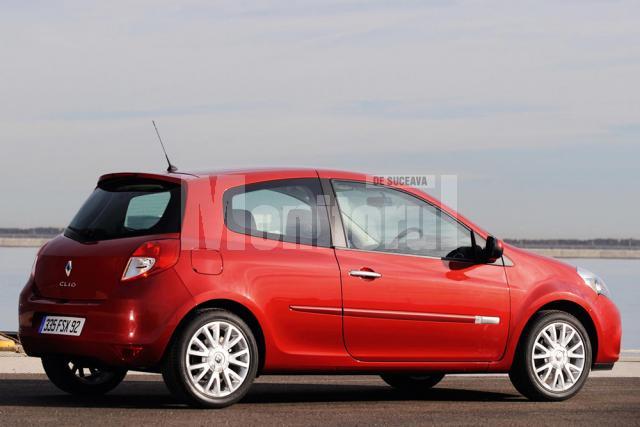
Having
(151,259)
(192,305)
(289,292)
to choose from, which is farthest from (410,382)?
(151,259)

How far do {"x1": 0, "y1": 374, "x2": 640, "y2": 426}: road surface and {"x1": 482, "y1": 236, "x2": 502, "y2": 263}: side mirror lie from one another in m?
1.13

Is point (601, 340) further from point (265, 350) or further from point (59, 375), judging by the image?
point (59, 375)

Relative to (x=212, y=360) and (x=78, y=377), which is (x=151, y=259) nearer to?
(x=212, y=360)

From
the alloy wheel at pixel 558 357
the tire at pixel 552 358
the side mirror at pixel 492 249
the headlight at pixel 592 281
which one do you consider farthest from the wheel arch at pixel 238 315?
the headlight at pixel 592 281

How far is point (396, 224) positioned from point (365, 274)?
0.57 meters

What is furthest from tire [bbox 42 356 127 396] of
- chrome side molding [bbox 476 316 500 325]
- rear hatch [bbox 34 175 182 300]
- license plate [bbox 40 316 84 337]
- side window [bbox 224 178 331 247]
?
chrome side molding [bbox 476 316 500 325]

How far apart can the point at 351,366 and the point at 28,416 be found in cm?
235

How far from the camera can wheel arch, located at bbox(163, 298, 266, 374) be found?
28.6 ft

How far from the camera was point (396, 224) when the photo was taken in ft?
31.7

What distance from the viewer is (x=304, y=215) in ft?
30.6

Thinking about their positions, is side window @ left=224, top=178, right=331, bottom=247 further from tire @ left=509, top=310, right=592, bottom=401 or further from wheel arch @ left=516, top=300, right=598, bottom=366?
wheel arch @ left=516, top=300, right=598, bottom=366

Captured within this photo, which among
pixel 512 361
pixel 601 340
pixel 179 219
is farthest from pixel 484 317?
pixel 179 219

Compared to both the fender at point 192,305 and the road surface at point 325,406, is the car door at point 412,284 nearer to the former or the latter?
the road surface at point 325,406

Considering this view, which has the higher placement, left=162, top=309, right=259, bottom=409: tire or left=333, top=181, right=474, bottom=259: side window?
left=333, top=181, right=474, bottom=259: side window
